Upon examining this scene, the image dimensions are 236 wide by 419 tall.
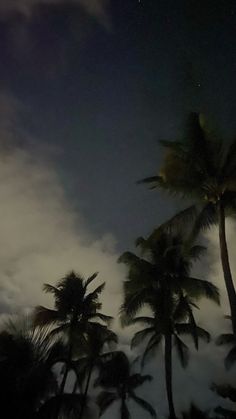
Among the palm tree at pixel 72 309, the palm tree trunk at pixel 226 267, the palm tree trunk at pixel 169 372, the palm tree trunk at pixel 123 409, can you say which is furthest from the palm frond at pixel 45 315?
the palm tree trunk at pixel 123 409

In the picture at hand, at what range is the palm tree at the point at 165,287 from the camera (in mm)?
20391

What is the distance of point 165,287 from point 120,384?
2060 centimetres

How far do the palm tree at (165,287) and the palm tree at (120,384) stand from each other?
1543cm

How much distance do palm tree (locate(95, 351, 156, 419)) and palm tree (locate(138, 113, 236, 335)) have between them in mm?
23761

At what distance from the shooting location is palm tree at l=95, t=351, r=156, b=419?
115ft

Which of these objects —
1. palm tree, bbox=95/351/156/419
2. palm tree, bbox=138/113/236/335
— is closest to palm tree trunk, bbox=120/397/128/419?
palm tree, bbox=95/351/156/419

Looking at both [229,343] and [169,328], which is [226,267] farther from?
[229,343]

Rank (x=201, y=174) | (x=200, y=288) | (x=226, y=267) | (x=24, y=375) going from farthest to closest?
(x=200, y=288) → (x=201, y=174) → (x=226, y=267) → (x=24, y=375)

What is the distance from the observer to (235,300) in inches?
499

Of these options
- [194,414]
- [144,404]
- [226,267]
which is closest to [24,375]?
[226,267]

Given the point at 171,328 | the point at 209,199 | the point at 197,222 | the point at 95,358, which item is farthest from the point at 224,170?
the point at 95,358

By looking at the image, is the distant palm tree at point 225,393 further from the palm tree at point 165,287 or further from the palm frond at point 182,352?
the palm frond at point 182,352

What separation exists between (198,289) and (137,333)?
5872mm

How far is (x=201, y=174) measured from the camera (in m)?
15.4
